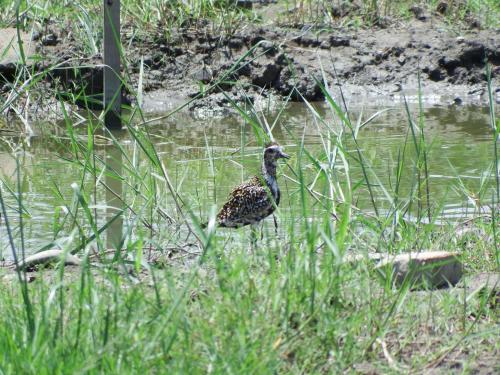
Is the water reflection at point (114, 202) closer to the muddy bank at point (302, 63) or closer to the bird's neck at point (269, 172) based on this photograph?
the bird's neck at point (269, 172)

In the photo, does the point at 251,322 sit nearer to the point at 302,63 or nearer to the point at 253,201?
the point at 253,201

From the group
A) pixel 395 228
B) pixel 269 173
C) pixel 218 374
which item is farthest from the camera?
pixel 269 173

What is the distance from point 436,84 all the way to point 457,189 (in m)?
5.49

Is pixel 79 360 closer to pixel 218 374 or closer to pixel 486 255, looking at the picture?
pixel 218 374

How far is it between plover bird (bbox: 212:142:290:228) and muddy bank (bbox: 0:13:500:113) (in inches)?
187

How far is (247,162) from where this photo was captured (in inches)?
317

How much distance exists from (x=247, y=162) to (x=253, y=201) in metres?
1.82

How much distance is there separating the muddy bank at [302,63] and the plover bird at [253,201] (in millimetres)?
4756

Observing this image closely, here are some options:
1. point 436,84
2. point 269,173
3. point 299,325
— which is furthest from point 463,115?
point 299,325

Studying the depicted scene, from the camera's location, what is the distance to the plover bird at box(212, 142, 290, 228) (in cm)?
626

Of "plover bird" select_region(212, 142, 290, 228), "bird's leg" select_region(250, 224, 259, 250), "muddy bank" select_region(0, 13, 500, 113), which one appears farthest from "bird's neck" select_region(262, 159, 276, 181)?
"muddy bank" select_region(0, 13, 500, 113)

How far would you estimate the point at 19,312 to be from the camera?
3.68 m

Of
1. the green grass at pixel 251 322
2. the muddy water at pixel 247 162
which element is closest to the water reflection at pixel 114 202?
the muddy water at pixel 247 162

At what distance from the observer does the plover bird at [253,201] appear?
20.5 feet
